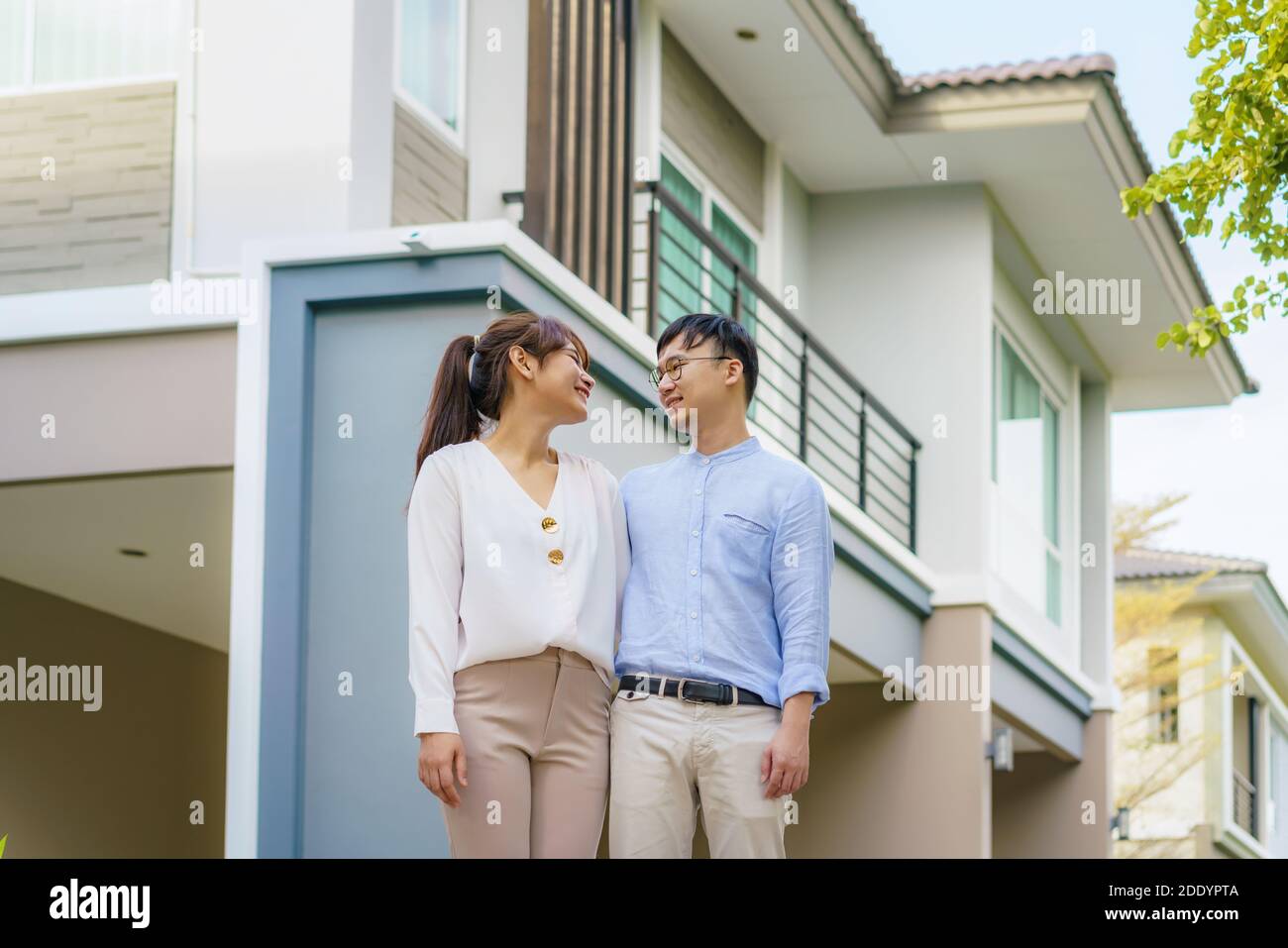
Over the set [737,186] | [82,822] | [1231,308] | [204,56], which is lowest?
[82,822]

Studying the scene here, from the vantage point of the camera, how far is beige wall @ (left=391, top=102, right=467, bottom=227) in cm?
811

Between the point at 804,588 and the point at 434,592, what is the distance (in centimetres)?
83

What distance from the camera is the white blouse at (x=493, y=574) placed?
3910 millimetres

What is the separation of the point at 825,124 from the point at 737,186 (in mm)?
A: 714

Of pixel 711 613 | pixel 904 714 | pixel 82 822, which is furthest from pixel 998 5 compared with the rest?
pixel 711 613

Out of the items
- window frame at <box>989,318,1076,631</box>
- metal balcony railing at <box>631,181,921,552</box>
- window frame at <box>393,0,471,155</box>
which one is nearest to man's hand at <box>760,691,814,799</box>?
window frame at <box>393,0,471,155</box>

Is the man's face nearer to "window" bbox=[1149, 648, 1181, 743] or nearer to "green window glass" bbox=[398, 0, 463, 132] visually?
"green window glass" bbox=[398, 0, 463, 132]

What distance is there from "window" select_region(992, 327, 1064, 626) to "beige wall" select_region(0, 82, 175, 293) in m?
7.44

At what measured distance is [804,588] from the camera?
13.3ft

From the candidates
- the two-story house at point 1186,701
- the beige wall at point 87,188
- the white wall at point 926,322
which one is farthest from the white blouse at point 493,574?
the two-story house at point 1186,701

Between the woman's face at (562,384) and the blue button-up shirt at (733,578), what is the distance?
27 cm

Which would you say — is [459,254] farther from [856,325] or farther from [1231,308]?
[856,325]

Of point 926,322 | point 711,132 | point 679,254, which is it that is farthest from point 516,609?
point 926,322
